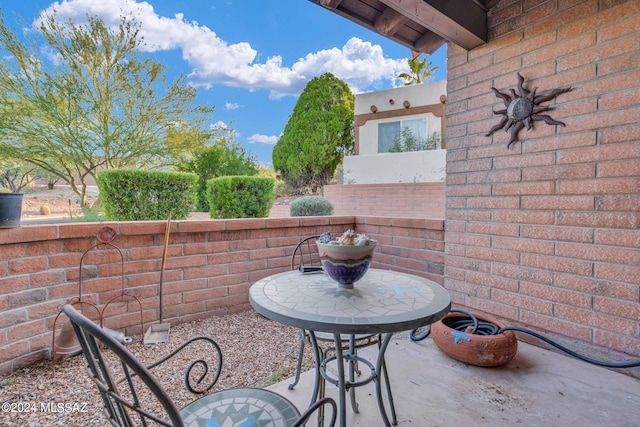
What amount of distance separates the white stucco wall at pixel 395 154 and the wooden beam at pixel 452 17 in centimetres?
568

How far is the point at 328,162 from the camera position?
11.5 meters

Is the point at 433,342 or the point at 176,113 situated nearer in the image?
the point at 433,342

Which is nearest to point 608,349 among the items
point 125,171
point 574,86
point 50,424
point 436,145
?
point 574,86

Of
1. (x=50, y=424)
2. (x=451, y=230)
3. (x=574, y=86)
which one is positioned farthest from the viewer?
(x=451, y=230)

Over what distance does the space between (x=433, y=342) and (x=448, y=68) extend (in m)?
2.17

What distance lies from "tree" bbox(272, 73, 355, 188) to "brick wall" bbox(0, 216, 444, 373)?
27.5ft

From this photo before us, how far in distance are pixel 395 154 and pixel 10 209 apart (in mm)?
7873

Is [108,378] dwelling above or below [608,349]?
above

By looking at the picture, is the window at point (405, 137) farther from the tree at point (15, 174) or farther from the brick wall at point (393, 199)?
the tree at point (15, 174)

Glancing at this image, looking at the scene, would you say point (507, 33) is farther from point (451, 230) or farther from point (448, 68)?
point (451, 230)

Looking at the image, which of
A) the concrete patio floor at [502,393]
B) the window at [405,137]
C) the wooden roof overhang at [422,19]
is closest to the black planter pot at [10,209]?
the concrete patio floor at [502,393]

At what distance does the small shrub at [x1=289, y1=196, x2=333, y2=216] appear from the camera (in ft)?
14.1

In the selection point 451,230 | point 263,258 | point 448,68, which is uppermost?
point 448,68

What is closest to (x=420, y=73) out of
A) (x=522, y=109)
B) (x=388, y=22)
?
(x=388, y=22)
